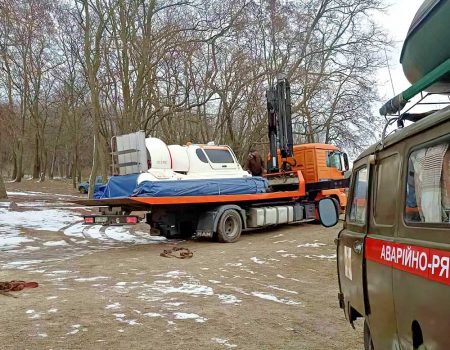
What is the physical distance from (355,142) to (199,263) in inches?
1014

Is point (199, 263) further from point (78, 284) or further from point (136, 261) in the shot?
point (78, 284)

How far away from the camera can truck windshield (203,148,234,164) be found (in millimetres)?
14992

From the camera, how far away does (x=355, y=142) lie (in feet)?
112

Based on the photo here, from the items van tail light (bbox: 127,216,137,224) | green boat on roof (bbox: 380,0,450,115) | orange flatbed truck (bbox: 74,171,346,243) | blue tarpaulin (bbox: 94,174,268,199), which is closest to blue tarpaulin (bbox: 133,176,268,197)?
blue tarpaulin (bbox: 94,174,268,199)

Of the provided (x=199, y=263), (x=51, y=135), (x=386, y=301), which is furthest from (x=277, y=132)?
(x=51, y=135)

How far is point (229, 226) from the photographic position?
47.5 ft

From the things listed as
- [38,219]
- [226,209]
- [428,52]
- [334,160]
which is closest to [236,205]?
[226,209]

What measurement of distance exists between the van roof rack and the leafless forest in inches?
559

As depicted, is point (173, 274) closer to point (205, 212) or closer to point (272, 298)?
point (272, 298)

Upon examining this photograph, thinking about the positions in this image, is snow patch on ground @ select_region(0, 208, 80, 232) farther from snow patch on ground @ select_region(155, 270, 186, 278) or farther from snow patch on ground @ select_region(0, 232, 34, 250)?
snow patch on ground @ select_region(155, 270, 186, 278)

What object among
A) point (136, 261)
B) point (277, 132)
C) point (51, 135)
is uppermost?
point (51, 135)

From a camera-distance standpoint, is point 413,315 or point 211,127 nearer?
point 413,315

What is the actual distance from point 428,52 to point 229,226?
1194 centimetres

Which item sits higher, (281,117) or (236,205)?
(281,117)
